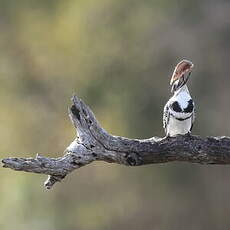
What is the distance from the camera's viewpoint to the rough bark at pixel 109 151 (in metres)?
5.42

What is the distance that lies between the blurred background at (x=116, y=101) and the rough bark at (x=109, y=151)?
493cm

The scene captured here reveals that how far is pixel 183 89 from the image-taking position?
5.79 m

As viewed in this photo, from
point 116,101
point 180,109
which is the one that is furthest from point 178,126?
point 116,101

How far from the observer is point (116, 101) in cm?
1133

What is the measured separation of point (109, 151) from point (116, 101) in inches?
228

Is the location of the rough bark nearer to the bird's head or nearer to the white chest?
the white chest

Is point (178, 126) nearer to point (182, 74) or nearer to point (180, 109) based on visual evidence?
point (180, 109)

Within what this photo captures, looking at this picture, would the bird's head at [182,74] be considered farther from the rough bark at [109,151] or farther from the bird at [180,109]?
the rough bark at [109,151]

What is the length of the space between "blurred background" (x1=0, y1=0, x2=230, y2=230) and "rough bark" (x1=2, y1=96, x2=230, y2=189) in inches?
194

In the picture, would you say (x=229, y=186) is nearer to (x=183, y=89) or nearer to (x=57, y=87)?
(x=57, y=87)

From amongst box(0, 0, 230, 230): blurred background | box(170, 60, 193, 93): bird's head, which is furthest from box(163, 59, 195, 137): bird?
box(0, 0, 230, 230): blurred background

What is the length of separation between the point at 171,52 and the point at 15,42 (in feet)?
6.35

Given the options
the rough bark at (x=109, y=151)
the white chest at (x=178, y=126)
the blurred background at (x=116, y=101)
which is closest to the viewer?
the rough bark at (x=109, y=151)

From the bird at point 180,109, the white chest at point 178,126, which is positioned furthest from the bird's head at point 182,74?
the white chest at point 178,126
